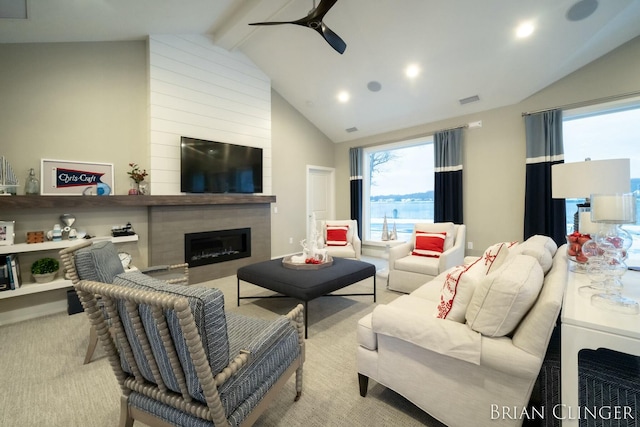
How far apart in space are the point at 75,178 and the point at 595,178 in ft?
15.8

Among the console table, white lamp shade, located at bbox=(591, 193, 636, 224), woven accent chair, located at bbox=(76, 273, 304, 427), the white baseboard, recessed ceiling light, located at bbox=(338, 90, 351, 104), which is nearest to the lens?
woven accent chair, located at bbox=(76, 273, 304, 427)

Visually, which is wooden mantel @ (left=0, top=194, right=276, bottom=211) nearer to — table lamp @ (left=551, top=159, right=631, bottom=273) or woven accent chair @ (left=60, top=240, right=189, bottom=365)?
woven accent chair @ (left=60, top=240, right=189, bottom=365)

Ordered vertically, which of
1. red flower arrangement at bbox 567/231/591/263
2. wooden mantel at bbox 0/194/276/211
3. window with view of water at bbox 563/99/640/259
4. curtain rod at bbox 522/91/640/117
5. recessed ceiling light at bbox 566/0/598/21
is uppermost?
recessed ceiling light at bbox 566/0/598/21

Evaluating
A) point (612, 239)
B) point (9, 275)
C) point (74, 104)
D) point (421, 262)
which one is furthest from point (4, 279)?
point (612, 239)

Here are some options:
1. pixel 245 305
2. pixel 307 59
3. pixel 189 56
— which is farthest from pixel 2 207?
pixel 307 59

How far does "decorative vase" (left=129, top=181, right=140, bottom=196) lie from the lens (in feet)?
11.3

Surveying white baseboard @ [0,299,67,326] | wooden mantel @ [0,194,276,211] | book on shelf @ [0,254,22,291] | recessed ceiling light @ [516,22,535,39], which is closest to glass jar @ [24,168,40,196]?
wooden mantel @ [0,194,276,211]

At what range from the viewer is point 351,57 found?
4008 mm

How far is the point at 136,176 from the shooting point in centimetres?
351

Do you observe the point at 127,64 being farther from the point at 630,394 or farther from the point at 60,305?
the point at 630,394

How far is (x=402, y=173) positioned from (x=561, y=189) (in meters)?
3.78

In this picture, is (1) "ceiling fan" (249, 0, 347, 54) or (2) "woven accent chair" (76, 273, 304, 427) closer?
(2) "woven accent chair" (76, 273, 304, 427)

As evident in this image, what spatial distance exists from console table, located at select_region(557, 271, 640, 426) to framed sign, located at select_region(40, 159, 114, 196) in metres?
4.28

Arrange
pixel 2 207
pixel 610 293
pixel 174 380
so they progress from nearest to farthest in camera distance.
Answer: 1. pixel 174 380
2. pixel 610 293
3. pixel 2 207
